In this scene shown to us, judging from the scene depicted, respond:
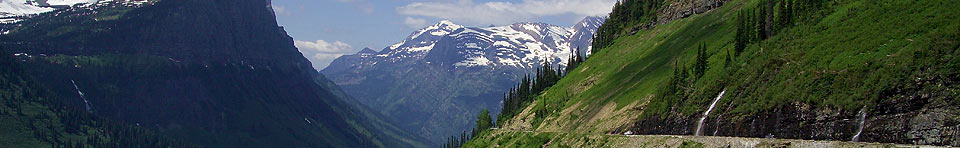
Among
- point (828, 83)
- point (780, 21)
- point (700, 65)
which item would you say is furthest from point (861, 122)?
point (700, 65)

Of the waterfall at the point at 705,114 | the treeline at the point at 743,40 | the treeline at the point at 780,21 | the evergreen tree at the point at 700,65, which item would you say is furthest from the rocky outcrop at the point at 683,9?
the waterfall at the point at 705,114

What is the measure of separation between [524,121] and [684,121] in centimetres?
7668

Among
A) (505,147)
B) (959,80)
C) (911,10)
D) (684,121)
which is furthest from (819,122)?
(505,147)

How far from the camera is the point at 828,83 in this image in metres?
51.1

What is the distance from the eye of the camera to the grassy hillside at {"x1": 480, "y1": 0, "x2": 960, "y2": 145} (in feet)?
142

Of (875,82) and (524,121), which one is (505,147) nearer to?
(524,121)

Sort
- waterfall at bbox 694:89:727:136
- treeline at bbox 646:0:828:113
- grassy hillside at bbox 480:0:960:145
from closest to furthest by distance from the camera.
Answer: grassy hillside at bbox 480:0:960:145, waterfall at bbox 694:89:727:136, treeline at bbox 646:0:828:113

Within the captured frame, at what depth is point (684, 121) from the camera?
70.3m

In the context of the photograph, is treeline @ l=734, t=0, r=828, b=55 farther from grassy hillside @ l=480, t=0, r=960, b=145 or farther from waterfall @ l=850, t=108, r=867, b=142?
waterfall @ l=850, t=108, r=867, b=142

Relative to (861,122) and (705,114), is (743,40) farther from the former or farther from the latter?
(861,122)

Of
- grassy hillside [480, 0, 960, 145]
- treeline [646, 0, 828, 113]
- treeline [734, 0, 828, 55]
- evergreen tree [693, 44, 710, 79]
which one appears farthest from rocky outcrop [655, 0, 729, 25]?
evergreen tree [693, 44, 710, 79]

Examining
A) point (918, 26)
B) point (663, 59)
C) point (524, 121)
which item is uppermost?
point (918, 26)

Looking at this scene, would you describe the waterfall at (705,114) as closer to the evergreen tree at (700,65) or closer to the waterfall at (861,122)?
the evergreen tree at (700,65)

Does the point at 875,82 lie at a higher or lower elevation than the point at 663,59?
higher
